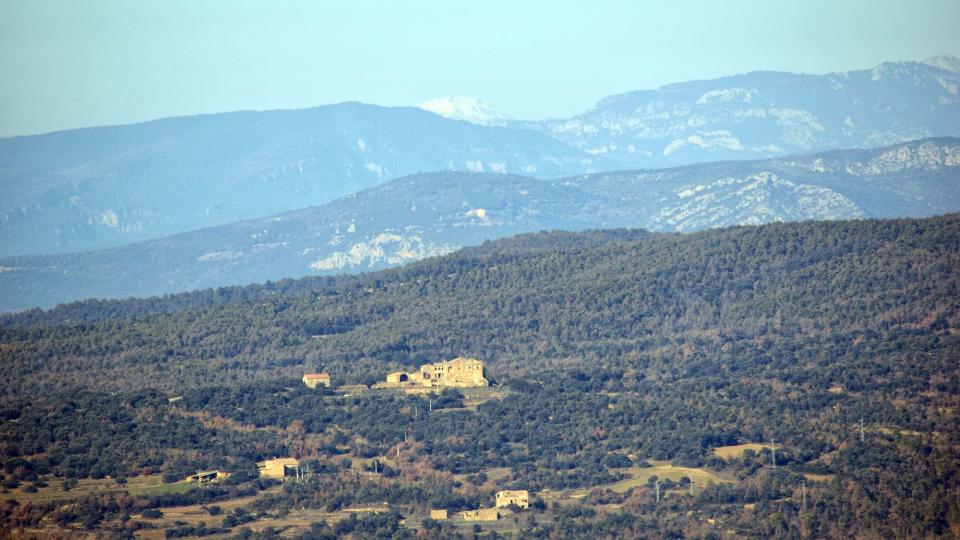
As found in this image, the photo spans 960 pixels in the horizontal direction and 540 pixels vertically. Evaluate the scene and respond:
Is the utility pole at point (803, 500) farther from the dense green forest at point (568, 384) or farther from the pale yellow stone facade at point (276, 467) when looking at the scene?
the pale yellow stone facade at point (276, 467)

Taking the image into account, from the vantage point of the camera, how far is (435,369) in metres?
129

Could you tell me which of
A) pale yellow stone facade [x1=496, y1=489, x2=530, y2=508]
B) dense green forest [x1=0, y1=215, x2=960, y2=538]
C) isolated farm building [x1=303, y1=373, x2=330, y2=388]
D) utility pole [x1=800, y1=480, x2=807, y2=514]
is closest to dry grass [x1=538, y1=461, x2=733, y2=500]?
dense green forest [x1=0, y1=215, x2=960, y2=538]

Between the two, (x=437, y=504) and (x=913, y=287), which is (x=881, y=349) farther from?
(x=437, y=504)

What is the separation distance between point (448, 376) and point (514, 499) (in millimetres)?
28449

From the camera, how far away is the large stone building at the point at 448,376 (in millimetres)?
127562

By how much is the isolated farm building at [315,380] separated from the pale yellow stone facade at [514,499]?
2776cm

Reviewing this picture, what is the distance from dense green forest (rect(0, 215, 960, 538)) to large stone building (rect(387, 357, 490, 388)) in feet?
5.49

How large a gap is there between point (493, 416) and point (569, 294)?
40.8 m

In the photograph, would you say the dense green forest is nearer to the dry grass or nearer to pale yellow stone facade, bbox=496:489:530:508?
the dry grass

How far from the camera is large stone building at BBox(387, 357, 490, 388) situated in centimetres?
12756

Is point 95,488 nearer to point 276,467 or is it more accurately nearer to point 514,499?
point 276,467

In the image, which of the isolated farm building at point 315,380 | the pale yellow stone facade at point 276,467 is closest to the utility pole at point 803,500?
the pale yellow stone facade at point 276,467

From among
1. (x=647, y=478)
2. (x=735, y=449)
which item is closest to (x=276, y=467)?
(x=647, y=478)

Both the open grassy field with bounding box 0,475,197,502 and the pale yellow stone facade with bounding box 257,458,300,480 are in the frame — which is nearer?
the open grassy field with bounding box 0,475,197,502
